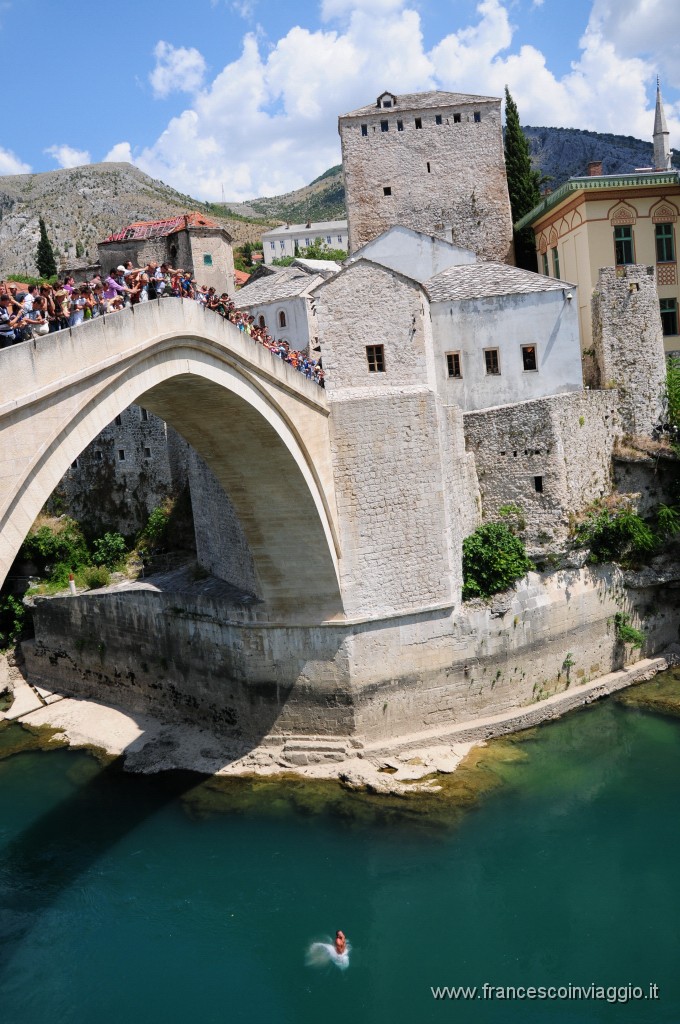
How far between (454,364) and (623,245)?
7040 millimetres

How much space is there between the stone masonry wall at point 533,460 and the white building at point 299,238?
4756 cm

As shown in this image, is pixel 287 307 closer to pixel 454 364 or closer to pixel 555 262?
pixel 454 364

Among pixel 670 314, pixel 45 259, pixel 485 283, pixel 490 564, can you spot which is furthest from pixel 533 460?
pixel 45 259

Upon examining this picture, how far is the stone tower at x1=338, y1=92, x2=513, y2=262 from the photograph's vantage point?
28938 mm

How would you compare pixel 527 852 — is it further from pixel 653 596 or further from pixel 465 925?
pixel 653 596

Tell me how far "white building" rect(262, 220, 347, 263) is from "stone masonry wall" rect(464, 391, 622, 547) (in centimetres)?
4756

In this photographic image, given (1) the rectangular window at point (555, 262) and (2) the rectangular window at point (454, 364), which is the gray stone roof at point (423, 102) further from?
(2) the rectangular window at point (454, 364)

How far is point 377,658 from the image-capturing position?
16953mm

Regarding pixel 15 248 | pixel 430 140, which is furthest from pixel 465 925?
pixel 15 248

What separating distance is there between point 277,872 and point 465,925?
323 cm

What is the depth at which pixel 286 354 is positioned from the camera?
57.7ft

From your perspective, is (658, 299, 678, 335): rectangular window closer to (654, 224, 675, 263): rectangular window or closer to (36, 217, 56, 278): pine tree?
(654, 224, 675, 263): rectangular window

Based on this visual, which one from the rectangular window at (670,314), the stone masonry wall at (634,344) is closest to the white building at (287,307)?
the stone masonry wall at (634,344)

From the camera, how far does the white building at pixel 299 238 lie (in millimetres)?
64387
